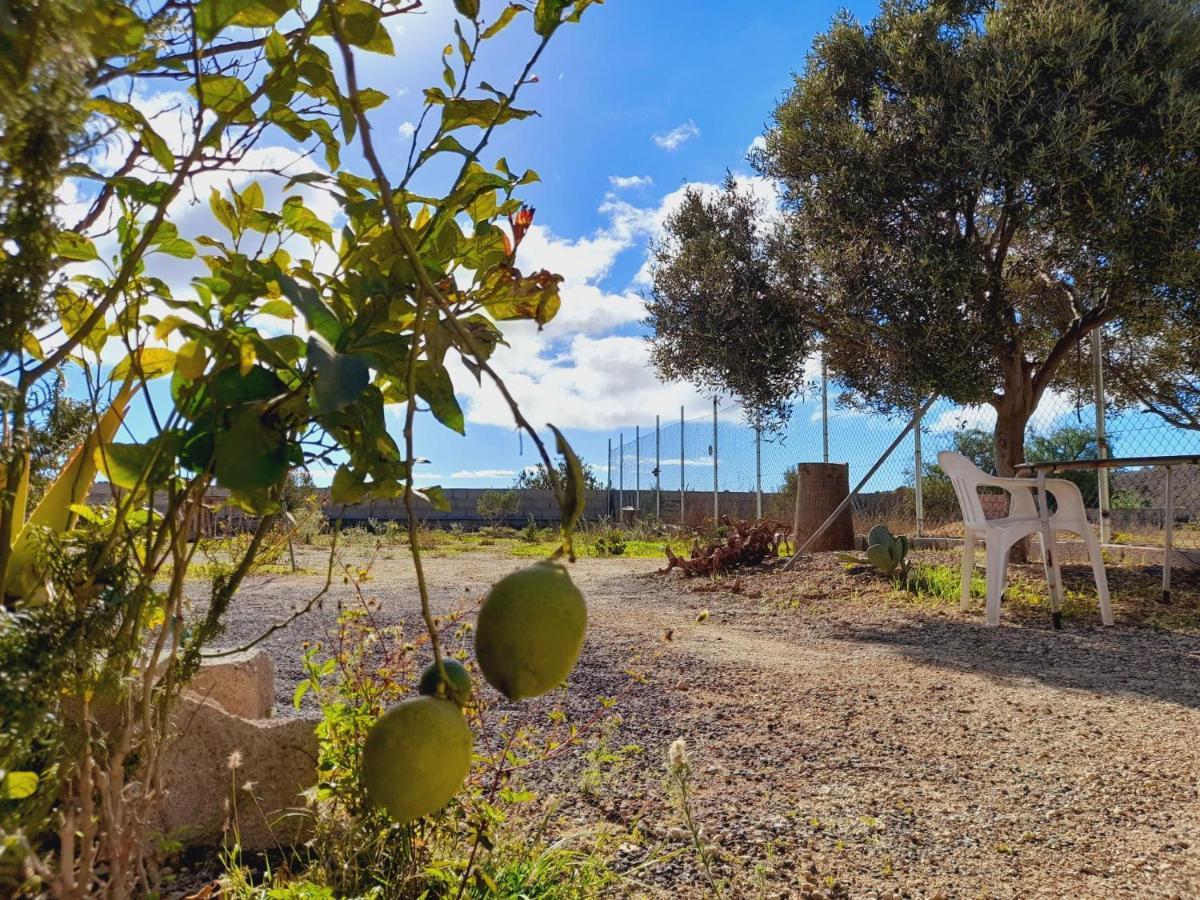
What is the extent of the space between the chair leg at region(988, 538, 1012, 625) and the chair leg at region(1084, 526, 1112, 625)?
1.55 feet

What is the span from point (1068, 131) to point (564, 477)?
6480 millimetres

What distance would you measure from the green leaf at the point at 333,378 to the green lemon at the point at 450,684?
0.17 m

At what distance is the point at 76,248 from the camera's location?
66cm

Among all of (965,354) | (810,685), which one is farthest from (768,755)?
(965,354)

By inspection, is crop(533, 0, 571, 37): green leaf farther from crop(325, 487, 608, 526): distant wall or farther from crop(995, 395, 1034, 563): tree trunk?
crop(325, 487, 608, 526): distant wall

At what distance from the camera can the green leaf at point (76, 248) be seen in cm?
64

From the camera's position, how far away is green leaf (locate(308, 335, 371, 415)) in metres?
0.41

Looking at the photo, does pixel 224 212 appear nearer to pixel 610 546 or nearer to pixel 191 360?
pixel 191 360

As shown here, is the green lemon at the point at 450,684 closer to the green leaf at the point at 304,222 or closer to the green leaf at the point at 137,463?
the green leaf at the point at 137,463

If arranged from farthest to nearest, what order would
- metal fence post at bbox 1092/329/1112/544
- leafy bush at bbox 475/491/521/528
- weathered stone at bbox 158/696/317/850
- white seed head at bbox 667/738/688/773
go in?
leafy bush at bbox 475/491/521/528 < metal fence post at bbox 1092/329/1112/544 < weathered stone at bbox 158/696/317/850 < white seed head at bbox 667/738/688/773

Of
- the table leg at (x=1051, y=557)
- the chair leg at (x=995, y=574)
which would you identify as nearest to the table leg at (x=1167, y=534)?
the table leg at (x=1051, y=557)

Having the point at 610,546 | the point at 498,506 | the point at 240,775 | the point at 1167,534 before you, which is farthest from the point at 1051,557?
the point at 498,506

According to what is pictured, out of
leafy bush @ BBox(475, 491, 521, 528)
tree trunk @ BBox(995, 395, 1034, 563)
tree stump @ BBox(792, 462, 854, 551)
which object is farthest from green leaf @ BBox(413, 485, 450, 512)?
leafy bush @ BBox(475, 491, 521, 528)

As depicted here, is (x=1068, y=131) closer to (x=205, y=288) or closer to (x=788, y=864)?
(x=788, y=864)
